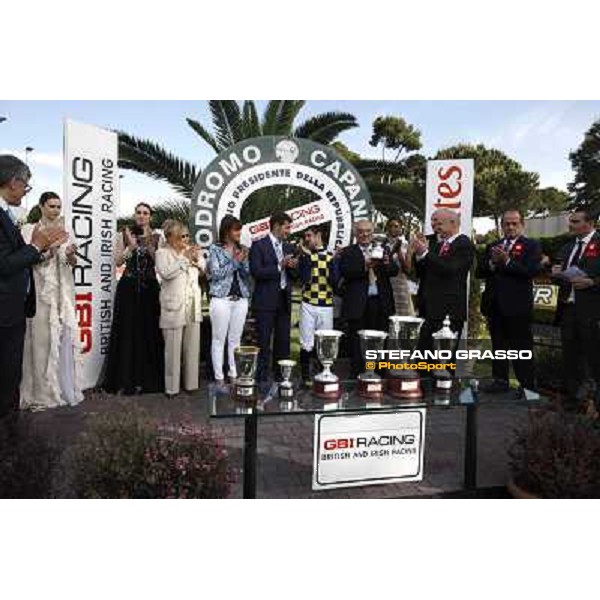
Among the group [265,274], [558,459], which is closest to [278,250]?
[265,274]

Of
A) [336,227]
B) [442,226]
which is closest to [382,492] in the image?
[442,226]

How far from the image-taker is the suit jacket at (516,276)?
17.3ft

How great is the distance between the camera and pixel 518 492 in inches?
131

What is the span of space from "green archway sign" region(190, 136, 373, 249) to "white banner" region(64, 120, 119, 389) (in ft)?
3.79

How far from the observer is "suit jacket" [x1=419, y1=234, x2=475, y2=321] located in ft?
16.4

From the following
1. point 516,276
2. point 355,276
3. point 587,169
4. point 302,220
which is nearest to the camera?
point 516,276

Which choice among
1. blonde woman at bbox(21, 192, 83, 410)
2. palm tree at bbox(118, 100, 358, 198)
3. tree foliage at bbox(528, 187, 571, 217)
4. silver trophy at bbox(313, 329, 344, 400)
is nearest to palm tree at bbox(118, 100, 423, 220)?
palm tree at bbox(118, 100, 358, 198)

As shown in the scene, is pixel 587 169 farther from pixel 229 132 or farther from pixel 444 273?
pixel 444 273

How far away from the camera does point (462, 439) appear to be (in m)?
4.70

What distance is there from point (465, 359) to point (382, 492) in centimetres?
126

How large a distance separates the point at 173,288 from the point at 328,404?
279cm

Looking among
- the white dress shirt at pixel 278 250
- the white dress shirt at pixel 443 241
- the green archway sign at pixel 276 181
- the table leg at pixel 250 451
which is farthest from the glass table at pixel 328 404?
the green archway sign at pixel 276 181

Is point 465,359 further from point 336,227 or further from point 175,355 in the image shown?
point 336,227

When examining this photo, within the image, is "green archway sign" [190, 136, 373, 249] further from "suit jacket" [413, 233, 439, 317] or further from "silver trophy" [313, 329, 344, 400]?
"silver trophy" [313, 329, 344, 400]
